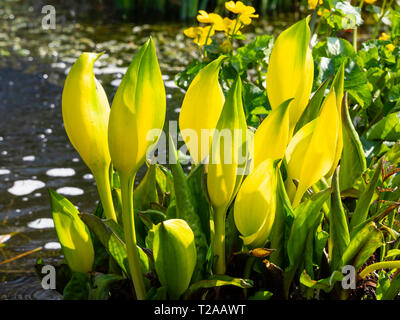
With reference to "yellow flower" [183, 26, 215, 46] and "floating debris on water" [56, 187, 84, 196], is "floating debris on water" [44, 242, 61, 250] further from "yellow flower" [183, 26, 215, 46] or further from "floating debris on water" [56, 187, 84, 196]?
"yellow flower" [183, 26, 215, 46]

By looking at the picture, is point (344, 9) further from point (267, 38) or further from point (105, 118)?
point (105, 118)

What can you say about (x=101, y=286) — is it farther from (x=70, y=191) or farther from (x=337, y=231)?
(x=70, y=191)

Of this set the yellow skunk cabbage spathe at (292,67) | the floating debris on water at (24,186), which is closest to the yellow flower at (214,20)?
the yellow skunk cabbage spathe at (292,67)

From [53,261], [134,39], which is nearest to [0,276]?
[53,261]

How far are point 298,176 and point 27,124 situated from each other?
2072 mm

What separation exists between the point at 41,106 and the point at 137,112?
231 centimetres

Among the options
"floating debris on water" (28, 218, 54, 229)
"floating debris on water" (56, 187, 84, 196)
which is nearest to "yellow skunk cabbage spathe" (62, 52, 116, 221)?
"floating debris on water" (28, 218, 54, 229)

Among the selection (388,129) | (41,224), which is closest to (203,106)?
(388,129)

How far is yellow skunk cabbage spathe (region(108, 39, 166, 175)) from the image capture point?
2.26 ft

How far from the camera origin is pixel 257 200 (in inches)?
30.1

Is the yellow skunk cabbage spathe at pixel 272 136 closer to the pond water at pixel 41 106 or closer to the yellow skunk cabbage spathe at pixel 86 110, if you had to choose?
the yellow skunk cabbage spathe at pixel 86 110

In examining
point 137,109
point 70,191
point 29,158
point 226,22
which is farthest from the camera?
point 29,158

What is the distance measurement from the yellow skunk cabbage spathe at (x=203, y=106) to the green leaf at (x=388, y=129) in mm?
624

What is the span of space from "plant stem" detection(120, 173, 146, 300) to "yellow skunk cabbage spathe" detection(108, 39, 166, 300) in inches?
1.1
